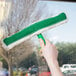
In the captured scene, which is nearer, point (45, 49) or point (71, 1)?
point (45, 49)

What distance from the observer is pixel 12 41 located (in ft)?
2.62

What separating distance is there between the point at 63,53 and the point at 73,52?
0.27 feet

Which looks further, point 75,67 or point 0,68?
point 75,67

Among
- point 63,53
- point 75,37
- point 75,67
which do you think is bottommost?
point 75,67

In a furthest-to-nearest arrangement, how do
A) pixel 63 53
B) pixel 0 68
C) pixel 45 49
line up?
pixel 63 53, pixel 0 68, pixel 45 49

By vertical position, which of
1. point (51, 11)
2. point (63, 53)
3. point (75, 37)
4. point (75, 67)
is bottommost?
point (75, 67)

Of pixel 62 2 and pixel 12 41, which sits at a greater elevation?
pixel 62 2

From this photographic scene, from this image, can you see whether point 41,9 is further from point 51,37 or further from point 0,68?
point 0,68

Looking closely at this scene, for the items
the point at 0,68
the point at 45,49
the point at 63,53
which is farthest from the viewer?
the point at 63,53

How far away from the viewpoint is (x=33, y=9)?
1196mm

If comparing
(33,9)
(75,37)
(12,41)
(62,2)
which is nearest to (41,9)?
(33,9)

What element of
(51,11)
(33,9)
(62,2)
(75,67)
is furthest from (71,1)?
(75,67)

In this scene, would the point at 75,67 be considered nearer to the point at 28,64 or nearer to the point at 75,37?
the point at 75,37

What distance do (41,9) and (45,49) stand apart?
0.51 metres
